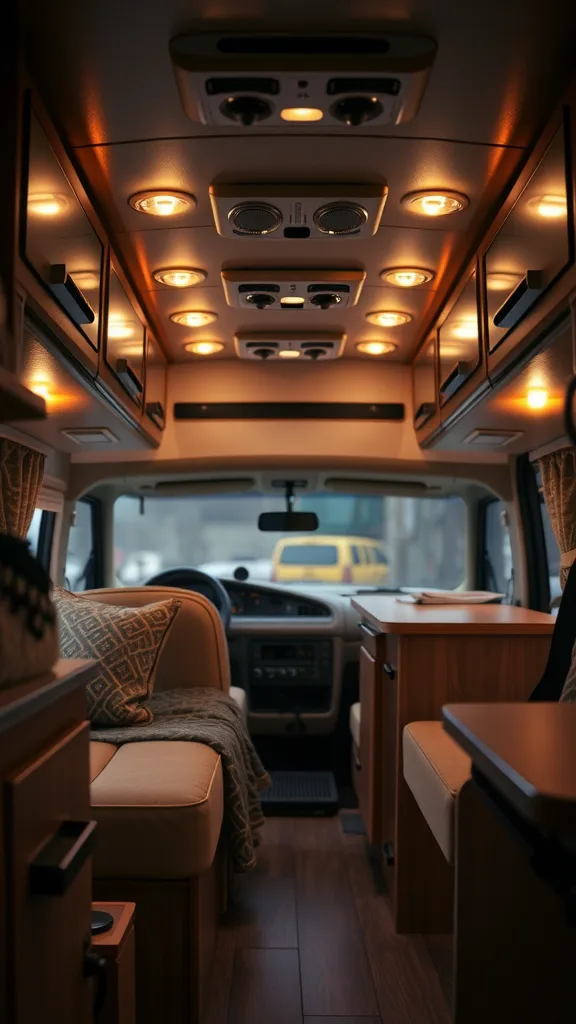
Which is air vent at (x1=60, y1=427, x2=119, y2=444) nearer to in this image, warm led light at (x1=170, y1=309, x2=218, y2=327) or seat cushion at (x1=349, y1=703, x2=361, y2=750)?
warm led light at (x1=170, y1=309, x2=218, y2=327)

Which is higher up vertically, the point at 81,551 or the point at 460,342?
the point at 460,342

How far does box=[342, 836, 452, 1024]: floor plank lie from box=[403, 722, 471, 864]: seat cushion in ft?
1.62

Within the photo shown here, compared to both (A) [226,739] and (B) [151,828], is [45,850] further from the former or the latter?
(A) [226,739]

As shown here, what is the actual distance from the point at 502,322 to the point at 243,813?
68.6 inches

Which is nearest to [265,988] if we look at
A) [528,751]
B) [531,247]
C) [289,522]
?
[528,751]

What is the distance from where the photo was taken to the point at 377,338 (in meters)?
3.87

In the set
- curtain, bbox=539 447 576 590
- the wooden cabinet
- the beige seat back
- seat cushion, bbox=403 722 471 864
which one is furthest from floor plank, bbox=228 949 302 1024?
curtain, bbox=539 447 576 590

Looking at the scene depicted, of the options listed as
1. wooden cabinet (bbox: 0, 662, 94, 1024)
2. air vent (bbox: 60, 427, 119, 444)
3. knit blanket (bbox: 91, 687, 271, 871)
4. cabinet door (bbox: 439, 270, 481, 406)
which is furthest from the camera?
air vent (bbox: 60, 427, 119, 444)

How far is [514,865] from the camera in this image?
1.35 meters

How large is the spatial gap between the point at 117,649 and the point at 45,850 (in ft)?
5.35

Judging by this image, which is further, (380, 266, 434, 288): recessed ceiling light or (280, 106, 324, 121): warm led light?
(380, 266, 434, 288): recessed ceiling light

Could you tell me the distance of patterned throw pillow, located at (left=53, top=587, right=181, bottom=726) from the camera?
2715 millimetres

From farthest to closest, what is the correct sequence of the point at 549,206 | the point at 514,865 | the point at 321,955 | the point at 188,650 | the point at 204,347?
the point at 204,347 → the point at 188,650 → the point at 321,955 → the point at 549,206 → the point at 514,865

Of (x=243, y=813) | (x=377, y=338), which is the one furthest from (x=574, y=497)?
(x=243, y=813)
